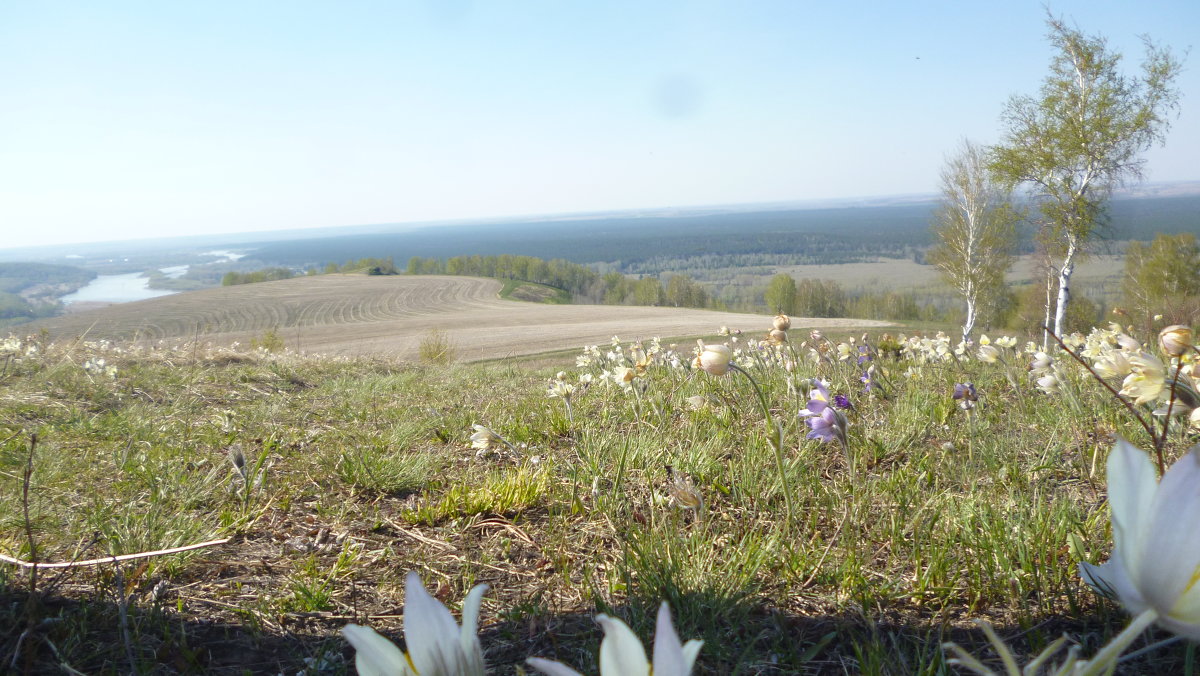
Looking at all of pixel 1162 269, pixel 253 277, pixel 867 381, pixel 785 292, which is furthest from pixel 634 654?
pixel 253 277

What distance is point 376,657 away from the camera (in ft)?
1.81

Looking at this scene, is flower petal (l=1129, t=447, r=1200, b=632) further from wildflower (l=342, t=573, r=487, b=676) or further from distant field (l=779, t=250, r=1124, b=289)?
distant field (l=779, t=250, r=1124, b=289)

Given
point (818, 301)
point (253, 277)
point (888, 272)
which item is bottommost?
point (888, 272)

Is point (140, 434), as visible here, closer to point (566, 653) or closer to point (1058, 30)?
point (566, 653)

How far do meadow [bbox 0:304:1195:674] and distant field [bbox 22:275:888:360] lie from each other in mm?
21915

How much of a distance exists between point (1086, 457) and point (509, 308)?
154 ft

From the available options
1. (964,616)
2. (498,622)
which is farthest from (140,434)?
(964,616)

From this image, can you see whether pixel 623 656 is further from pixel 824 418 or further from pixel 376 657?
pixel 824 418

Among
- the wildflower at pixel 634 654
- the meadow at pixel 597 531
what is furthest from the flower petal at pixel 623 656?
the meadow at pixel 597 531

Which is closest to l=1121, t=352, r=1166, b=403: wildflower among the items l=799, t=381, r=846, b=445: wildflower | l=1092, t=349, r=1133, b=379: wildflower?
l=1092, t=349, r=1133, b=379: wildflower

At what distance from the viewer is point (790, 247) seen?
151750 mm

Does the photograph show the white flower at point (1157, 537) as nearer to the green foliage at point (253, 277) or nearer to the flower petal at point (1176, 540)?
the flower petal at point (1176, 540)

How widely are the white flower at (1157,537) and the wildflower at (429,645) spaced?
1.69ft

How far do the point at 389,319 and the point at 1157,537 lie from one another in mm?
44997
